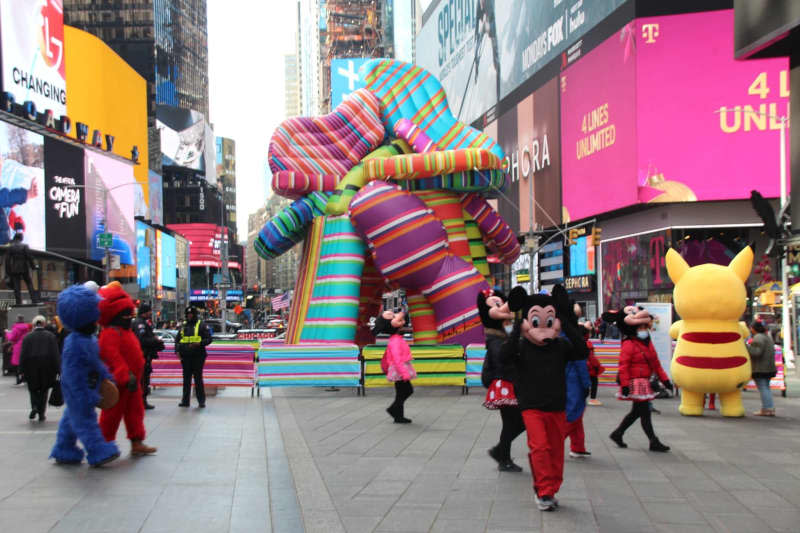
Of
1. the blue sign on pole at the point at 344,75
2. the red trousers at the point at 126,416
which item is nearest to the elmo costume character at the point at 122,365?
the red trousers at the point at 126,416

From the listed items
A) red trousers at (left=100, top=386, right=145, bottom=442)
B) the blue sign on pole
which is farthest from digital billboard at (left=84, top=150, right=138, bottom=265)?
red trousers at (left=100, top=386, right=145, bottom=442)

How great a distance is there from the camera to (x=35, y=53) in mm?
49938

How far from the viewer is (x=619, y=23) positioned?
42625mm

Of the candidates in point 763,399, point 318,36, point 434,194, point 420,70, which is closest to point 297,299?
point 434,194

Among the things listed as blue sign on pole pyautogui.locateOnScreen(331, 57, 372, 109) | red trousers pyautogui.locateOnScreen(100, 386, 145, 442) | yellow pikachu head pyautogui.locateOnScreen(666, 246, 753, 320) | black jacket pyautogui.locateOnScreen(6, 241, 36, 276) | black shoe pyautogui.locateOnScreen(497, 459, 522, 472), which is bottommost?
black shoe pyautogui.locateOnScreen(497, 459, 522, 472)

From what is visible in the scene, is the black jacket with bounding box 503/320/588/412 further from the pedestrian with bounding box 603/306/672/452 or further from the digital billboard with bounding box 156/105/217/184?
the digital billboard with bounding box 156/105/217/184

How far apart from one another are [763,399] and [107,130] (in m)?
58.2

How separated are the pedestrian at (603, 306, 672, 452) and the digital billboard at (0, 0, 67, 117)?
43.4 m

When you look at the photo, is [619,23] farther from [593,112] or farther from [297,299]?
[297,299]

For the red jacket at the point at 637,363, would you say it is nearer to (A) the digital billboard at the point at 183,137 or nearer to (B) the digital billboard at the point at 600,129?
(B) the digital billboard at the point at 600,129

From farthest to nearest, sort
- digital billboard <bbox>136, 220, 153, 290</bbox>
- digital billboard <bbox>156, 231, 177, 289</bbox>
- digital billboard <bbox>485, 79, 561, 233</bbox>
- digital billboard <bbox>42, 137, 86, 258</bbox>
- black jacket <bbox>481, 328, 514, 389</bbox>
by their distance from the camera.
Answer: digital billboard <bbox>156, 231, 177, 289</bbox>
digital billboard <bbox>136, 220, 153, 290</bbox>
digital billboard <bbox>485, 79, 561, 233</bbox>
digital billboard <bbox>42, 137, 86, 258</bbox>
black jacket <bbox>481, 328, 514, 389</bbox>

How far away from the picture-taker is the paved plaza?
6742 millimetres

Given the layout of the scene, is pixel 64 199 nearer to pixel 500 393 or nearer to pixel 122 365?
pixel 122 365

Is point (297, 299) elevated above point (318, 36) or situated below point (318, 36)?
below
